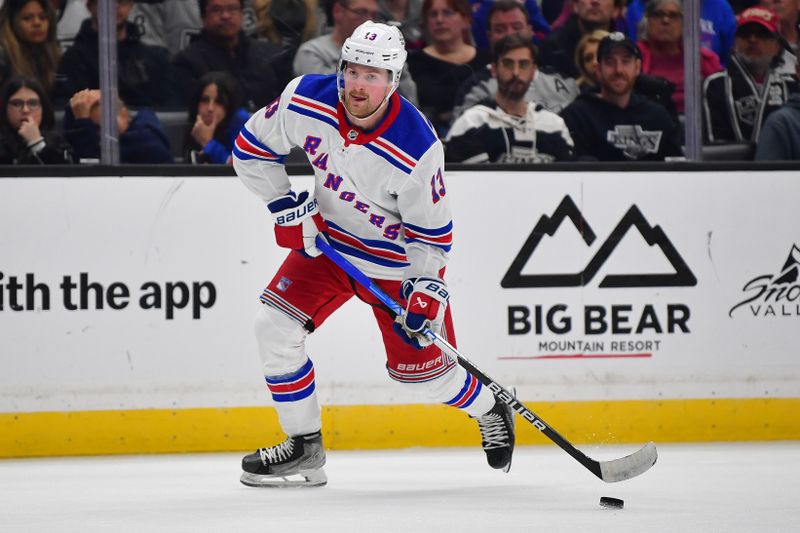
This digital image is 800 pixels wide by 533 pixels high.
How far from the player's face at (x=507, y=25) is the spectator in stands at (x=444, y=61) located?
0.31 feet

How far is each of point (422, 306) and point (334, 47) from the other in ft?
5.72

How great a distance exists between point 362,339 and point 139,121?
3.96 ft

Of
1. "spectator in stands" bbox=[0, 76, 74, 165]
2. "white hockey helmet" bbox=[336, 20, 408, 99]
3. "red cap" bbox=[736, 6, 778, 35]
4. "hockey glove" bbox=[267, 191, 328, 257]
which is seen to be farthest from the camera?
"red cap" bbox=[736, 6, 778, 35]

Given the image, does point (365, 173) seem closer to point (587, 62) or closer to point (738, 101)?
point (587, 62)

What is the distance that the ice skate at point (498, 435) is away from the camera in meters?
4.13

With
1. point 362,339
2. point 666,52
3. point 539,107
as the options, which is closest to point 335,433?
point 362,339

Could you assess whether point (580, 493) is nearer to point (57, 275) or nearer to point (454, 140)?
point (454, 140)

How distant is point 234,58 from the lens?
519cm

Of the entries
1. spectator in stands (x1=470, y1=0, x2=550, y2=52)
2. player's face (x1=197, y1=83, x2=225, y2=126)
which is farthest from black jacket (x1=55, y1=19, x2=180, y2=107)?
spectator in stands (x1=470, y1=0, x2=550, y2=52)

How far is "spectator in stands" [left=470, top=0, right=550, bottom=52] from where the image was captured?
5297 millimetres

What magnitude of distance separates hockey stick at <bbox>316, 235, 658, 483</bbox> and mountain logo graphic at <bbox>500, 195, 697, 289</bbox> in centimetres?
102

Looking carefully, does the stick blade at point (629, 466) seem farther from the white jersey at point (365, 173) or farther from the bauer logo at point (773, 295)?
the bauer logo at point (773, 295)

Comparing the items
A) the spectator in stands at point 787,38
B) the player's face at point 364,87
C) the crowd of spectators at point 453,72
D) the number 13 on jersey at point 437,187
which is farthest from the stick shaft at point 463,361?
the spectator in stands at point 787,38

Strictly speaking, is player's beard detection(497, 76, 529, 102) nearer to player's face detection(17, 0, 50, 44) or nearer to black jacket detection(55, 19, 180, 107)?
black jacket detection(55, 19, 180, 107)
